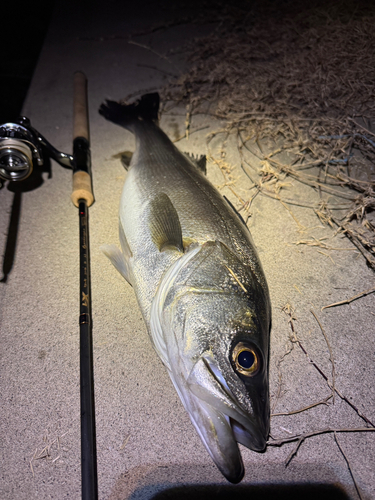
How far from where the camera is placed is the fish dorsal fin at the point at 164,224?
1513mm

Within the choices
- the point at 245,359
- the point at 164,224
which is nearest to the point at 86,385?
the point at 245,359

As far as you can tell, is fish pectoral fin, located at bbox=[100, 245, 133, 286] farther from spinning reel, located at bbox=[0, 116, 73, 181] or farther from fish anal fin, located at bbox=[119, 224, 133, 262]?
spinning reel, located at bbox=[0, 116, 73, 181]

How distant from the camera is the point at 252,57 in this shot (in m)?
3.17

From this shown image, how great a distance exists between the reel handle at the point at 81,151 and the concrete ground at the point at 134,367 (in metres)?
0.19

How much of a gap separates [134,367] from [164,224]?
0.76 meters

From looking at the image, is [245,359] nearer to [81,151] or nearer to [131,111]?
[81,151]

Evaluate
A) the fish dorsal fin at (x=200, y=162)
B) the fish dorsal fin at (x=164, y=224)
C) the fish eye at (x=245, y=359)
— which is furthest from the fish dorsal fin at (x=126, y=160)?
the fish eye at (x=245, y=359)

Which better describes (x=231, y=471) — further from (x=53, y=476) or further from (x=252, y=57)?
(x=252, y=57)

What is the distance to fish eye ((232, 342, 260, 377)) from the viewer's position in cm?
112

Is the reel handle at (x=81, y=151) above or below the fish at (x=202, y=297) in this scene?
above

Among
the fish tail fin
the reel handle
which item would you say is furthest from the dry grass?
the reel handle

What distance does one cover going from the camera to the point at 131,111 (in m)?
2.53

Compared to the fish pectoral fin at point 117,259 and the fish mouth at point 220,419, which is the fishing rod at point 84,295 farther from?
the fish mouth at point 220,419

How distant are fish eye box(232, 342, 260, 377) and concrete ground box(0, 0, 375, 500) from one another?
49 cm
